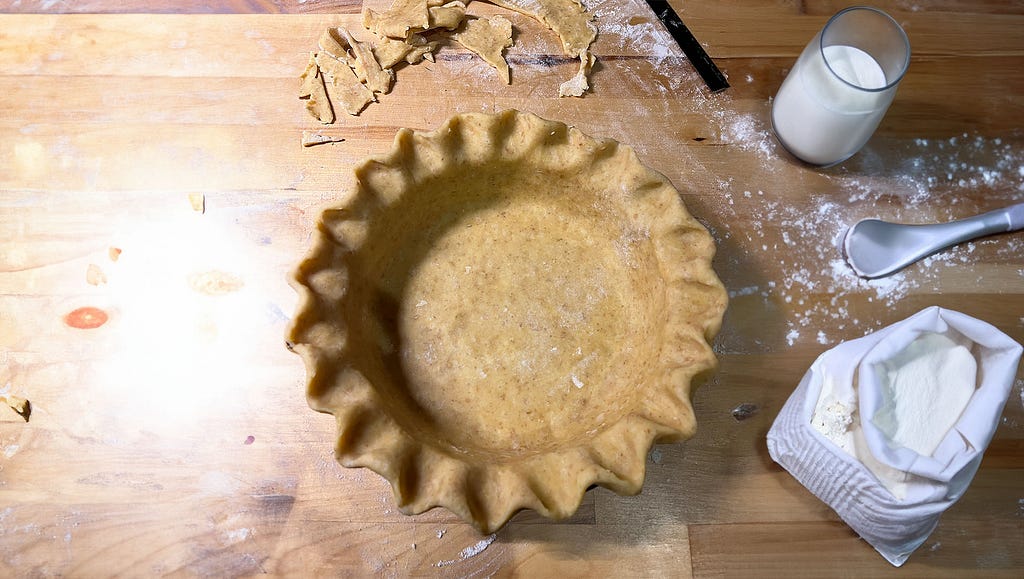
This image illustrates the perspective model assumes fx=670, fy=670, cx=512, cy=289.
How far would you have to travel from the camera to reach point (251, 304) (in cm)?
128

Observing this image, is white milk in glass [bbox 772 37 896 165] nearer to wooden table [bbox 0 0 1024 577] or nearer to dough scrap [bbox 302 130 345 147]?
wooden table [bbox 0 0 1024 577]

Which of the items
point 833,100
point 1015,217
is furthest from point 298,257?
point 1015,217

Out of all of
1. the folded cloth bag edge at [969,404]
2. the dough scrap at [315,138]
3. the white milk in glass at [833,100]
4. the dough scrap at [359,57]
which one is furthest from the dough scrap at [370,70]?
the folded cloth bag edge at [969,404]

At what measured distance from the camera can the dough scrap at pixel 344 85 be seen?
4.53 feet

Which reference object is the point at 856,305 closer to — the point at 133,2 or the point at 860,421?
the point at 860,421

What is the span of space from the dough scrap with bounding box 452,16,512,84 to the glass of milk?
57 centimetres

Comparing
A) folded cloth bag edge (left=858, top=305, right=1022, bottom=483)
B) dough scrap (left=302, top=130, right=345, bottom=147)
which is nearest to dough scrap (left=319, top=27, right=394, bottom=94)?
dough scrap (left=302, top=130, right=345, bottom=147)

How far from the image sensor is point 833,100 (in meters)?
1.20

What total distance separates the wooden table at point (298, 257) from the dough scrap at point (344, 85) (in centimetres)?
3

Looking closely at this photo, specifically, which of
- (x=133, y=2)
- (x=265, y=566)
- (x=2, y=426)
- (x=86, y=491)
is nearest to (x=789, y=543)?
(x=265, y=566)

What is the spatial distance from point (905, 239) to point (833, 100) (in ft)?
1.05

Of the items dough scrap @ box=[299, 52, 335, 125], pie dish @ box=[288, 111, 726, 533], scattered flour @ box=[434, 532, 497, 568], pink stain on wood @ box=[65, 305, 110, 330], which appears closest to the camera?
pie dish @ box=[288, 111, 726, 533]

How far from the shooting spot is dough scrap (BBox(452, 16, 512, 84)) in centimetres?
141

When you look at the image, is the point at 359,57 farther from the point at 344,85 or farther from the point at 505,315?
the point at 505,315
